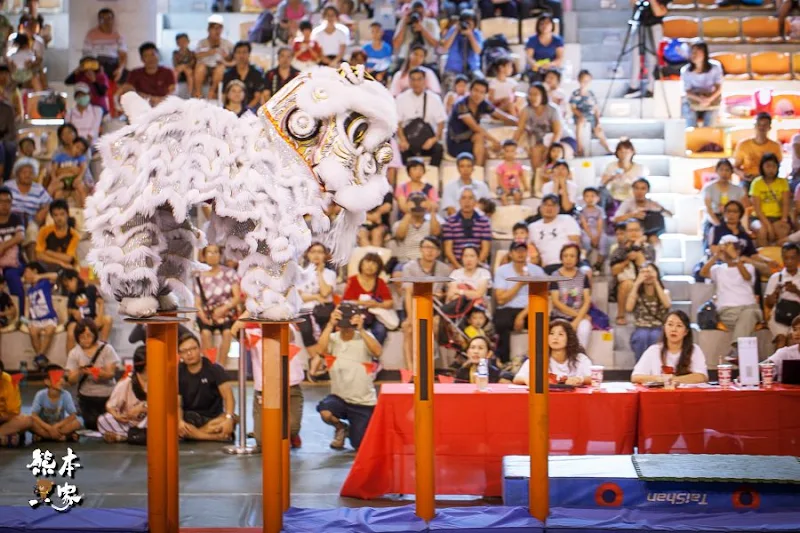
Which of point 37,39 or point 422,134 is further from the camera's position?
point 37,39

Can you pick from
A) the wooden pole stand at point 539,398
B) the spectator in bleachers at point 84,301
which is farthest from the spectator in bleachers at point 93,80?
the wooden pole stand at point 539,398

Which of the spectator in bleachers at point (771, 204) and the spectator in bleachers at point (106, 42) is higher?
the spectator in bleachers at point (106, 42)

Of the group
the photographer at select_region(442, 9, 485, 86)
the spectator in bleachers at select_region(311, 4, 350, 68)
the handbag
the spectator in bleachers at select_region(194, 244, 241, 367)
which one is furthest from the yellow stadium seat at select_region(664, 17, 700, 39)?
the spectator in bleachers at select_region(194, 244, 241, 367)

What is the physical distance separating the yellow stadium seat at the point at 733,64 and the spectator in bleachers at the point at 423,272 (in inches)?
189

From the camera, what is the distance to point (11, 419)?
22.6 ft

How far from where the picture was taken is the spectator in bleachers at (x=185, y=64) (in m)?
10.9

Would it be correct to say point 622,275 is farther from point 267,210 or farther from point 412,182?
point 267,210

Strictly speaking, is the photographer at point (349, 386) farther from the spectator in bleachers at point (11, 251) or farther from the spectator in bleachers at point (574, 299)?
the spectator in bleachers at point (11, 251)

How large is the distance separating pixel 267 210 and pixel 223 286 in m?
4.00

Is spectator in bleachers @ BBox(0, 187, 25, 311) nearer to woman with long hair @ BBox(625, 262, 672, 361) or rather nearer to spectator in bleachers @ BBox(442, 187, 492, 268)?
spectator in bleachers @ BBox(442, 187, 492, 268)

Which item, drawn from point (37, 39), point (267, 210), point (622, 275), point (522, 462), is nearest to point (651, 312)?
point (622, 275)

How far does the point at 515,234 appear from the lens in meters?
8.63

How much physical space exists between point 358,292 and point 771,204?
3556mm

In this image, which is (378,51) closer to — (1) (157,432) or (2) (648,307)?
(2) (648,307)
